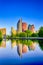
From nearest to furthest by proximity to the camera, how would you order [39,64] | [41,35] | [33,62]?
[39,64]
[33,62]
[41,35]

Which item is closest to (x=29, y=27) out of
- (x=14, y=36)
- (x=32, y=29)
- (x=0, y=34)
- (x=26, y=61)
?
(x=32, y=29)

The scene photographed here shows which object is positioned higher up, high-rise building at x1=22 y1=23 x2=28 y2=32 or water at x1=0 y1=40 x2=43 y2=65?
high-rise building at x1=22 y1=23 x2=28 y2=32

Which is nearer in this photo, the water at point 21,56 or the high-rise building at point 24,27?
the water at point 21,56

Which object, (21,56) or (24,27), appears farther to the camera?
(24,27)

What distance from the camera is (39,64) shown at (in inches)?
161

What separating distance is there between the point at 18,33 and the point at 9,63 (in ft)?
23.5

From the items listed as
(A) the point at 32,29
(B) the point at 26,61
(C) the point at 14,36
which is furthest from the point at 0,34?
(B) the point at 26,61

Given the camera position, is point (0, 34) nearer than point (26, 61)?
No

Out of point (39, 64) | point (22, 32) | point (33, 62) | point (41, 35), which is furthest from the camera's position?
point (41, 35)

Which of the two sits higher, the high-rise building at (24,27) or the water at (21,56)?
the high-rise building at (24,27)

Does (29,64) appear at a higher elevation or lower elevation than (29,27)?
lower

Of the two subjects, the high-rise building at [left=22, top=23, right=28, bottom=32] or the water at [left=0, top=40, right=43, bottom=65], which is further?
the high-rise building at [left=22, top=23, right=28, bottom=32]

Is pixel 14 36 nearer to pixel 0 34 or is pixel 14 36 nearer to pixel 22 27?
pixel 22 27

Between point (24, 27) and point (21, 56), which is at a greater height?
point (24, 27)
